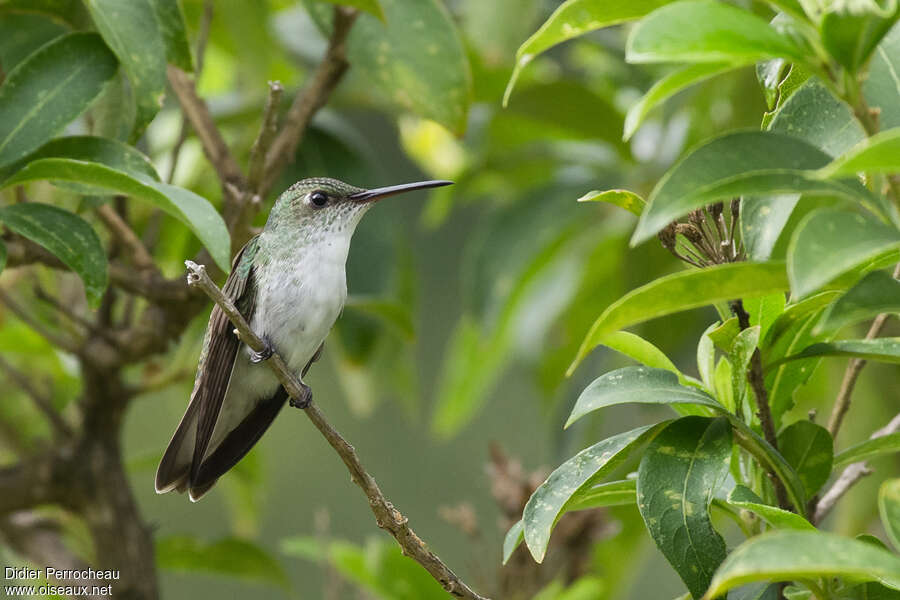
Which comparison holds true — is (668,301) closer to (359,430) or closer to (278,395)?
(278,395)

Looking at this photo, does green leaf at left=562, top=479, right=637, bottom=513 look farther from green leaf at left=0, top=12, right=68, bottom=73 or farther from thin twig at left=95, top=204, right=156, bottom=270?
green leaf at left=0, top=12, right=68, bottom=73

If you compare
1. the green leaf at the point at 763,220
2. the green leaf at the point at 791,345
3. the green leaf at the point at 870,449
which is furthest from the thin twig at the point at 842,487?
the green leaf at the point at 763,220

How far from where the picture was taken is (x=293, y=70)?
13.2 ft

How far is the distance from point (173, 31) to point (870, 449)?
1.56 meters

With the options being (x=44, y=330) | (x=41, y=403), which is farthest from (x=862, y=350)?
(x=41, y=403)

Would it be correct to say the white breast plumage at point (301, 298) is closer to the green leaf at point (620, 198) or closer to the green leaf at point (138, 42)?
the green leaf at point (138, 42)

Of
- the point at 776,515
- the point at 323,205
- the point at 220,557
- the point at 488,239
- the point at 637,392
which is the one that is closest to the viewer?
the point at 776,515

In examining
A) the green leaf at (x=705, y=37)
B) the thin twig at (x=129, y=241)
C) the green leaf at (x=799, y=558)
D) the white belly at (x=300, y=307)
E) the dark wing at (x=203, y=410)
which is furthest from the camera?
the white belly at (x=300, y=307)

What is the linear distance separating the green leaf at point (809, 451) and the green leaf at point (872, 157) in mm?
614

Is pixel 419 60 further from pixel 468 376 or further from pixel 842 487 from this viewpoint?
pixel 468 376

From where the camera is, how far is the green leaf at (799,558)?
108cm

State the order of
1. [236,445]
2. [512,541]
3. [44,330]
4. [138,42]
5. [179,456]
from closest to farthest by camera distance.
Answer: [512,541] → [138,42] → [179,456] → [44,330] → [236,445]

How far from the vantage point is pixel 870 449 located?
1702 millimetres

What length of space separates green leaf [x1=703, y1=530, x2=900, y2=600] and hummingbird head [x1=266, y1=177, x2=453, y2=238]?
1.71 m
